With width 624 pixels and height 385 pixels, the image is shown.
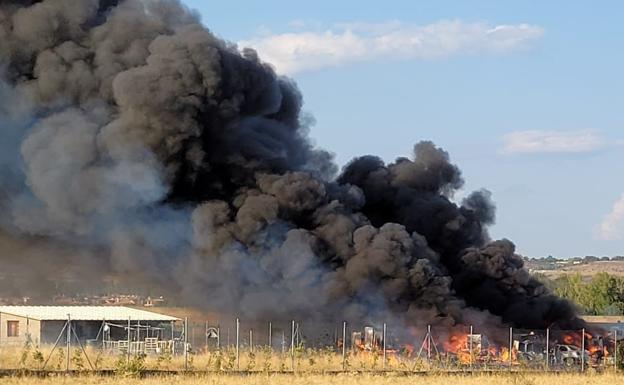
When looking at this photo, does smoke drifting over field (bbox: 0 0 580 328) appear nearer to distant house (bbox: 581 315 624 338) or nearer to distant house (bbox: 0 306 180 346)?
distant house (bbox: 0 306 180 346)

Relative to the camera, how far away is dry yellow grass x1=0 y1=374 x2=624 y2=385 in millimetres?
40784

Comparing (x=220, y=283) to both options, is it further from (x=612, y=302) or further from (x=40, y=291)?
(x=612, y=302)

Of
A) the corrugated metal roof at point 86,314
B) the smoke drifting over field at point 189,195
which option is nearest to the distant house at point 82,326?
the corrugated metal roof at point 86,314

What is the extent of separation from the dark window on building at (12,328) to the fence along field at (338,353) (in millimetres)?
6372

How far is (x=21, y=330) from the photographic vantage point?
7325 cm

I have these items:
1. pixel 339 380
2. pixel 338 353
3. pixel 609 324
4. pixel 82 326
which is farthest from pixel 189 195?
pixel 609 324

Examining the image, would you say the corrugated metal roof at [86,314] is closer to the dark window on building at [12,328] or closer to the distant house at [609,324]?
the dark window on building at [12,328]

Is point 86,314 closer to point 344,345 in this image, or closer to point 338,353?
point 338,353

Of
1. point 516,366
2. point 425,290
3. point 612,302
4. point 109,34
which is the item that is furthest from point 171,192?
point 612,302

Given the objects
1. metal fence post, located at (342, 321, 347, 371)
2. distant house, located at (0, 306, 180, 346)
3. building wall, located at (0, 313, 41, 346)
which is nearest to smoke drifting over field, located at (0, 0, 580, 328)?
metal fence post, located at (342, 321, 347, 371)

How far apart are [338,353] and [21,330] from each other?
23.7 meters

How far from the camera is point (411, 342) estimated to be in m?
63.2

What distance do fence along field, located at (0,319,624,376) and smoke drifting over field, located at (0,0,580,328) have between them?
178cm

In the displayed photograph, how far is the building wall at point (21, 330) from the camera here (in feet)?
228
